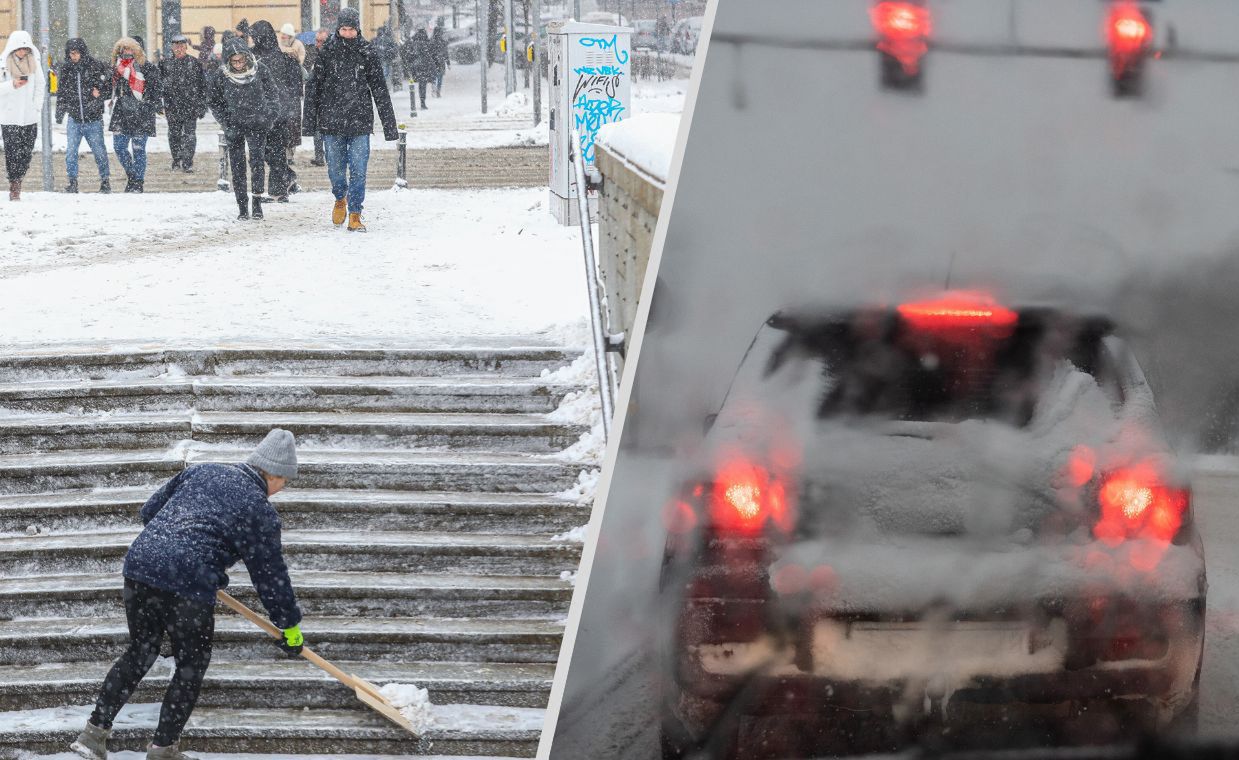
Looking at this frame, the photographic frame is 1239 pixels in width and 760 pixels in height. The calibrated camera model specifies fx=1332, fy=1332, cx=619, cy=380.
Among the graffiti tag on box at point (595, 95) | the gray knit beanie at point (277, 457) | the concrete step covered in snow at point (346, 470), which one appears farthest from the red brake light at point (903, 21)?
the graffiti tag on box at point (595, 95)

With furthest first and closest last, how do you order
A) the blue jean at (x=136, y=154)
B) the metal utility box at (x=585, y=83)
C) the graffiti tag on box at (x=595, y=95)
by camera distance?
the blue jean at (x=136, y=154) → the graffiti tag on box at (x=595, y=95) → the metal utility box at (x=585, y=83)

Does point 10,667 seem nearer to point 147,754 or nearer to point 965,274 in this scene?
point 147,754

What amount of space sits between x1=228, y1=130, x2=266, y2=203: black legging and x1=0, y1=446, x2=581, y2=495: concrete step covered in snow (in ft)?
14.9

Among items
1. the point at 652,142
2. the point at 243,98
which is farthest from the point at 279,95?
the point at 652,142

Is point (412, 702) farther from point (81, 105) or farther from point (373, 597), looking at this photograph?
point (81, 105)

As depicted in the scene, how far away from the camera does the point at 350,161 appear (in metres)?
9.29

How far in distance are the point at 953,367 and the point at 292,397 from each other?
585 centimetres

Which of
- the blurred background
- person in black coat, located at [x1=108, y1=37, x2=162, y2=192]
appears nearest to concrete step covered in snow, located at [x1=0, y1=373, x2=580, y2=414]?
the blurred background

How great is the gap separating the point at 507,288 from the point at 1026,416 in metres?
7.34

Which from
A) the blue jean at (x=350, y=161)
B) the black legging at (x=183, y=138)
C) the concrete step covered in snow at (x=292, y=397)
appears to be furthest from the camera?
the black legging at (x=183, y=138)

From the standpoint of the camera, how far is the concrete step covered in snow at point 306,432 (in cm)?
589

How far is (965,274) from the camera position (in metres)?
0.55

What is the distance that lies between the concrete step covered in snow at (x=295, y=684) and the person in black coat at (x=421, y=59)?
18389 mm

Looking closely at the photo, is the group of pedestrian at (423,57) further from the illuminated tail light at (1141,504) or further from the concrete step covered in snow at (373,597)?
the illuminated tail light at (1141,504)
